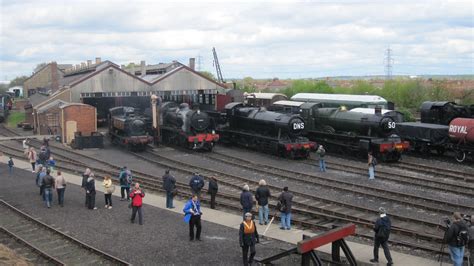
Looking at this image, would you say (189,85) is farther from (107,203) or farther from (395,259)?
(395,259)

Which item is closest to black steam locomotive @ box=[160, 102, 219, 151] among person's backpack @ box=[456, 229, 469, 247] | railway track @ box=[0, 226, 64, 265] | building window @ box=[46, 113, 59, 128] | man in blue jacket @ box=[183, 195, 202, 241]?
building window @ box=[46, 113, 59, 128]

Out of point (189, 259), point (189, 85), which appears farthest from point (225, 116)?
point (189, 259)

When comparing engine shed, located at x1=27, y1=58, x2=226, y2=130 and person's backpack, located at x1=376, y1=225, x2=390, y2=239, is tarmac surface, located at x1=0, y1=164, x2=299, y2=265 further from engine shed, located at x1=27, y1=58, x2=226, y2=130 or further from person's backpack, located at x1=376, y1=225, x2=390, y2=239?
engine shed, located at x1=27, y1=58, x2=226, y2=130

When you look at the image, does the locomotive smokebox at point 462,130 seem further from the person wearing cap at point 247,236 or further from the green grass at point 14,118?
the green grass at point 14,118

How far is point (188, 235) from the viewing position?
14461 millimetres

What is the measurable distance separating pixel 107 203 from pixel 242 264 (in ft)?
24.3

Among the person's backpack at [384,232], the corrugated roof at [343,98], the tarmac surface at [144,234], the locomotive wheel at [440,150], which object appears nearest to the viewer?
the person's backpack at [384,232]

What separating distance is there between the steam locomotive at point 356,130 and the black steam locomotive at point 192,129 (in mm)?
4757

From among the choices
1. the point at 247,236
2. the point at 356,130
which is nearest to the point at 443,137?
the point at 356,130

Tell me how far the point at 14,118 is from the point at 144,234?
172 feet

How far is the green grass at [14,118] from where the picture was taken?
57200 mm

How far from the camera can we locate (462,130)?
85.5 ft

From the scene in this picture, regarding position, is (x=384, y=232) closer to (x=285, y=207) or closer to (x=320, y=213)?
(x=285, y=207)

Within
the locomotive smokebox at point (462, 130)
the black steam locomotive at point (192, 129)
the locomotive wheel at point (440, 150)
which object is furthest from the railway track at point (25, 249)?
the locomotive wheel at point (440, 150)
